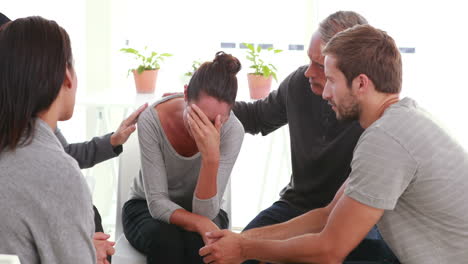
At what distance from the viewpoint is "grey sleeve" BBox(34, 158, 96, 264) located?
117 cm

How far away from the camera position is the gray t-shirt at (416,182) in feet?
4.94

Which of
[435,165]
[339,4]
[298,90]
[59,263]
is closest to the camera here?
[59,263]

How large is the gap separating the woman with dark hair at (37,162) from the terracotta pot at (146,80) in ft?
7.11

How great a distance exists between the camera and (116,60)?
12.4 feet

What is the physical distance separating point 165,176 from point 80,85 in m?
1.85

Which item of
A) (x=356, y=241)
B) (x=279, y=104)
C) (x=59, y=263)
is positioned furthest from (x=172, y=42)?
(x=59, y=263)

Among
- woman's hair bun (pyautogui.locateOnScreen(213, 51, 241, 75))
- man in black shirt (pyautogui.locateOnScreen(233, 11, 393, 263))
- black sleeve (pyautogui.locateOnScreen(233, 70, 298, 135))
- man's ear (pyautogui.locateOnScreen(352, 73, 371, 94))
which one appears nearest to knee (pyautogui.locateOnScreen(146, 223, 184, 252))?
man in black shirt (pyautogui.locateOnScreen(233, 11, 393, 263))

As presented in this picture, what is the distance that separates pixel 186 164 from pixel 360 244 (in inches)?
27.0

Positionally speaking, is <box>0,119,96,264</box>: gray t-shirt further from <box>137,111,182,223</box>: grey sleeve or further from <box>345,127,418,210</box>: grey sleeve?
<box>137,111,182,223</box>: grey sleeve

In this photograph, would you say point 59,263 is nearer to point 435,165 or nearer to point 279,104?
point 435,165

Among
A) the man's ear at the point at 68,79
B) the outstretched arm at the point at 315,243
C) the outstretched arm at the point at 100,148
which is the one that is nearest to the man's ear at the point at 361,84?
the outstretched arm at the point at 315,243

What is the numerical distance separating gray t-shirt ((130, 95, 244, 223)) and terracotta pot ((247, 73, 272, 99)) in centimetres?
113

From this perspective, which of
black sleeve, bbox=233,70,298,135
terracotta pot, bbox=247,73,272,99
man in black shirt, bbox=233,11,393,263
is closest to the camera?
man in black shirt, bbox=233,11,393,263

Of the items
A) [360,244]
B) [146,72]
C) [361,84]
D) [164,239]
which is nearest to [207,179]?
[164,239]
